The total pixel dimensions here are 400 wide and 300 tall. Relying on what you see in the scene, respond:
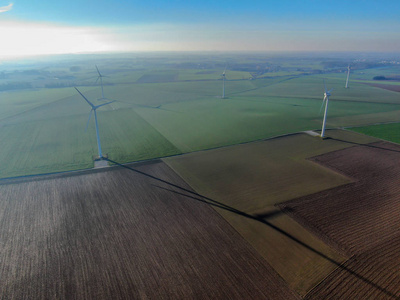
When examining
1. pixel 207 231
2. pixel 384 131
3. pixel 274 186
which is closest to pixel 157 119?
pixel 274 186

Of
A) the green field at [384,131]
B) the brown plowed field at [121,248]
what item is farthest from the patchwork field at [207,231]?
the green field at [384,131]

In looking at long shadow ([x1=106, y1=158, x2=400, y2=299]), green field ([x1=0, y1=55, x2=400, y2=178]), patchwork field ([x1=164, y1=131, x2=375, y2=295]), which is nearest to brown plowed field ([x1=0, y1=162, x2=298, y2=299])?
long shadow ([x1=106, y1=158, x2=400, y2=299])

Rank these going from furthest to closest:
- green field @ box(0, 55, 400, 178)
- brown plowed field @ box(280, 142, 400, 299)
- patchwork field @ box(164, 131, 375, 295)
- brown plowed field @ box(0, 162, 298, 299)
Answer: green field @ box(0, 55, 400, 178)
patchwork field @ box(164, 131, 375, 295)
brown plowed field @ box(0, 162, 298, 299)
brown plowed field @ box(280, 142, 400, 299)

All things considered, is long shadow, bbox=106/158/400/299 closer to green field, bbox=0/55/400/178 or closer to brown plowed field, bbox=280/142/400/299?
brown plowed field, bbox=280/142/400/299

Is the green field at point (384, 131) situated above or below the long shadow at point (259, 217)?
above

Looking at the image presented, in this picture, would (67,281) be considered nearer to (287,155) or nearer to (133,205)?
(133,205)

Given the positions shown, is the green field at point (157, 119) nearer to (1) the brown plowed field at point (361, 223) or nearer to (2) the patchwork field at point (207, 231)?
(2) the patchwork field at point (207, 231)

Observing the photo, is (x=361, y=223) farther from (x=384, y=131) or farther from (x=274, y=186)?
(x=384, y=131)
